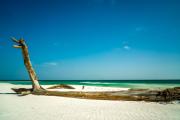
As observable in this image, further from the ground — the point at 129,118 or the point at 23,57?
the point at 23,57

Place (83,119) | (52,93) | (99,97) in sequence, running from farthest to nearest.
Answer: (52,93) < (99,97) < (83,119)

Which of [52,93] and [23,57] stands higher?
[23,57]

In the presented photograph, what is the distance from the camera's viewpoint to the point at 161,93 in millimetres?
10141

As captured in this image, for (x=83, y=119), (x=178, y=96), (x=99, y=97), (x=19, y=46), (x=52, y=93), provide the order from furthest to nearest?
(x=19, y=46), (x=52, y=93), (x=99, y=97), (x=178, y=96), (x=83, y=119)

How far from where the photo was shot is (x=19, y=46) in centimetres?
1371

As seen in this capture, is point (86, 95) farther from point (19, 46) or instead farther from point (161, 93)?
point (19, 46)

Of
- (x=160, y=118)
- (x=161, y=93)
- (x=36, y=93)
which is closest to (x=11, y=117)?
(x=160, y=118)

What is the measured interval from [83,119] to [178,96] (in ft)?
21.2

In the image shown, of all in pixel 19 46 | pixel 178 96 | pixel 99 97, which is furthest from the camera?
pixel 19 46

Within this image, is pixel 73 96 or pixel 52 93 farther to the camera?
pixel 52 93

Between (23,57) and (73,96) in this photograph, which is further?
(23,57)

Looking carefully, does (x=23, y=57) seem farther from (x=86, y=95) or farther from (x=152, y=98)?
(x=152, y=98)

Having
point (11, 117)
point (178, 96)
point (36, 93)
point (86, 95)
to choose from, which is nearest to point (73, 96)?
point (86, 95)

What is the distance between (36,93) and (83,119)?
8005 millimetres
